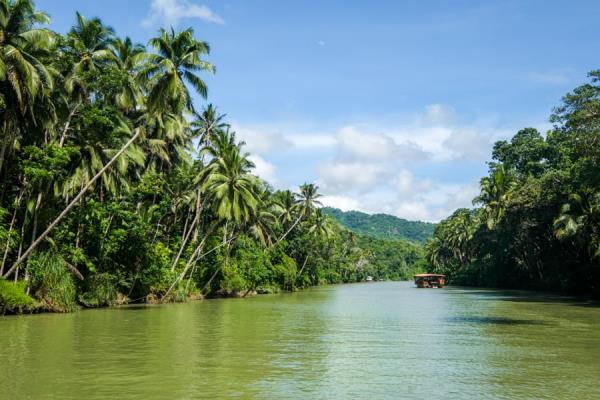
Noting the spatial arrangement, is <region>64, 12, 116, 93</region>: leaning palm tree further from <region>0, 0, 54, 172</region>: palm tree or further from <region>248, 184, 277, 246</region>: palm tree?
<region>248, 184, 277, 246</region>: palm tree

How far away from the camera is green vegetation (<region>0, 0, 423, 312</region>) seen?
2406 cm

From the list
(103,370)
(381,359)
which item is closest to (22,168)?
(103,370)

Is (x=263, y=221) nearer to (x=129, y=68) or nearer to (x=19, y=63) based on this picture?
(x=129, y=68)

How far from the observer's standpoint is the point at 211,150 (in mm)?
42719

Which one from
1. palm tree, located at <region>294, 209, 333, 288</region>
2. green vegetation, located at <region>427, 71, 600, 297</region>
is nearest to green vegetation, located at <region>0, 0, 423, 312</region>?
green vegetation, located at <region>427, 71, 600, 297</region>

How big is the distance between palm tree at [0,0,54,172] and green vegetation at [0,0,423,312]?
0.05 metres

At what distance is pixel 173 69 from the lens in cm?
3003

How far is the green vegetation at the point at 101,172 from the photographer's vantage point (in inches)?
947

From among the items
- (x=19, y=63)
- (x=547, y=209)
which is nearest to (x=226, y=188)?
(x=19, y=63)

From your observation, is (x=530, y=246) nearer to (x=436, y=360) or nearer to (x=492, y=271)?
(x=492, y=271)

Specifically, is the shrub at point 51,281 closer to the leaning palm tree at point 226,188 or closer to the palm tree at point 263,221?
the leaning palm tree at point 226,188

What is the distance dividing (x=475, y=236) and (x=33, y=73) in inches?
2502

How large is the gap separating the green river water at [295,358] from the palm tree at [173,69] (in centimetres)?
1235

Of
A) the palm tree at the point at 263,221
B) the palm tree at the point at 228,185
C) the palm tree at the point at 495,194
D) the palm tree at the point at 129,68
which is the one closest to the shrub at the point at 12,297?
the palm tree at the point at 129,68
